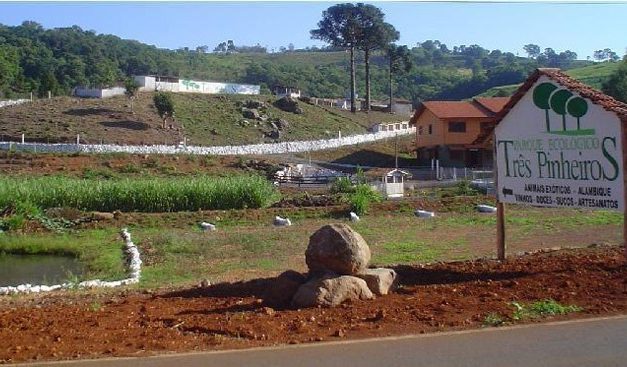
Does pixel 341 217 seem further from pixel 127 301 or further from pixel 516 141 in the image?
pixel 127 301

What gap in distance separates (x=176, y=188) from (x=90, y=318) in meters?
25.8

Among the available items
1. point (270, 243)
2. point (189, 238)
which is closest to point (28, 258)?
point (189, 238)

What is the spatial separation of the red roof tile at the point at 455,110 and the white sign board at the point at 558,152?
51.4m

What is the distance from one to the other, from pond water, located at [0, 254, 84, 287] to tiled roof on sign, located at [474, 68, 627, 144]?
423 inches

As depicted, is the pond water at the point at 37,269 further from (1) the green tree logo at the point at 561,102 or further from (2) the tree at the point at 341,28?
(2) the tree at the point at 341,28

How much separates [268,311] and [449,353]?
2.72 m

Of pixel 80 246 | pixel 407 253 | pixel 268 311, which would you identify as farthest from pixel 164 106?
pixel 268 311

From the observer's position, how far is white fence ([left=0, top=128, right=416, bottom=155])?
2254 inches

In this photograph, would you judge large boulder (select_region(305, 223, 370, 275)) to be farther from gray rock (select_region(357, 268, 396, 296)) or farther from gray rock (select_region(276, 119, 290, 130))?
gray rock (select_region(276, 119, 290, 130))

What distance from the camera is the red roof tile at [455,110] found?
65125 mm

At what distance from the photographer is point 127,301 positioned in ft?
37.0

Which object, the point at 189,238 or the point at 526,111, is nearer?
the point at 526,111

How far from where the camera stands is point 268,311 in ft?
32.1

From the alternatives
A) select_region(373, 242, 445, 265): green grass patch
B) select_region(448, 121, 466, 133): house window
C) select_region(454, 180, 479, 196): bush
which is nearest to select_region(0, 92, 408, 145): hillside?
select_region(448, 121, 466, 133): house window
